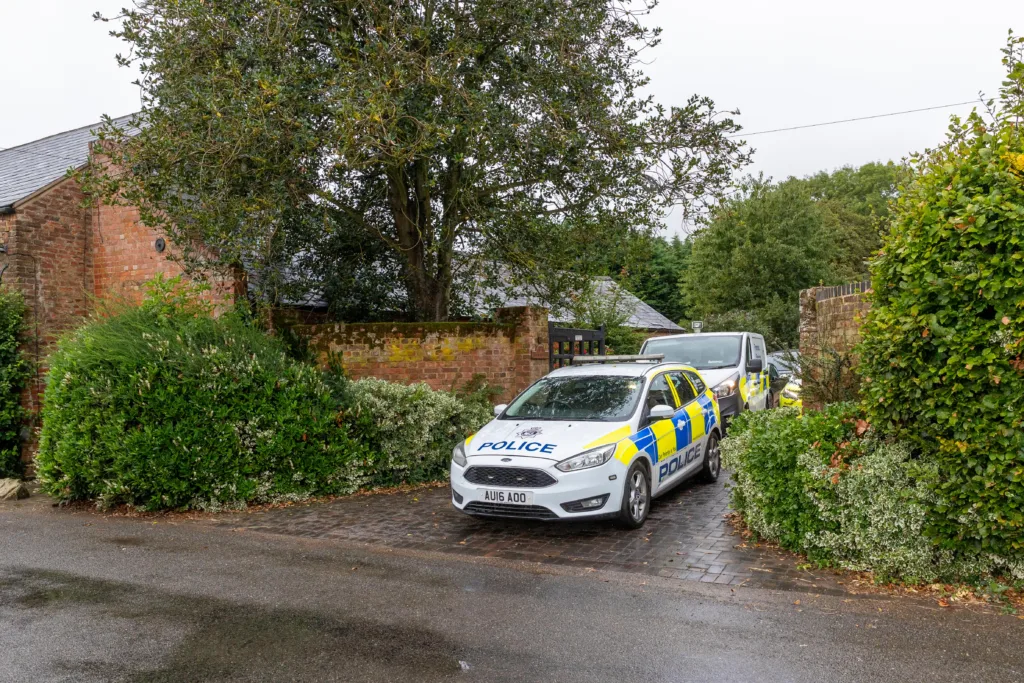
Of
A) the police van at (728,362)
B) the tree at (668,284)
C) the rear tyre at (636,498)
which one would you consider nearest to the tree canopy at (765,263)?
the tree at (668,284)

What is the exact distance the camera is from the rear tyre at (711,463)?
9.75 meters

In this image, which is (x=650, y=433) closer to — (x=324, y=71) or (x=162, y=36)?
(x=324, y=71)

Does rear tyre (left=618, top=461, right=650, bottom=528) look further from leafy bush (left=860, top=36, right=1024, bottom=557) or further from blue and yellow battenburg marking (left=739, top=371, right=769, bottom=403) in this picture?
blue and yellow battenburg marking (left=739, top=371, right=769, bottom=403)

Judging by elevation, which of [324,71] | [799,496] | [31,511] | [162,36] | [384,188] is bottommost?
[31,511]

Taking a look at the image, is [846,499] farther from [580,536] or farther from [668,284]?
[668,284]

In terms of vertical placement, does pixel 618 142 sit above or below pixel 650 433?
above

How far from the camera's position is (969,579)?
538 cm

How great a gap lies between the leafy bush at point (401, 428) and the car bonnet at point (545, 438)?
2275 mm

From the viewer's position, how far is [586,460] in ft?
22.9

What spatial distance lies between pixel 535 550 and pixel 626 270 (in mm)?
5965

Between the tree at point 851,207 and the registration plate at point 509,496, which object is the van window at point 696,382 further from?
the tree at point 851,207

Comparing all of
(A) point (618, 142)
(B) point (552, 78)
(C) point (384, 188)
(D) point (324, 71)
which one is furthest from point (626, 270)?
(D) point (324, 71)

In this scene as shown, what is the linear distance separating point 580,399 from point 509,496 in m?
1.81

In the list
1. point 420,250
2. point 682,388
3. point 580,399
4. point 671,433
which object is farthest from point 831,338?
point 420,250
